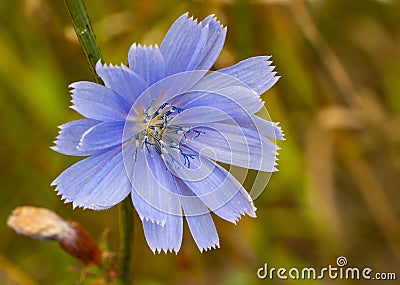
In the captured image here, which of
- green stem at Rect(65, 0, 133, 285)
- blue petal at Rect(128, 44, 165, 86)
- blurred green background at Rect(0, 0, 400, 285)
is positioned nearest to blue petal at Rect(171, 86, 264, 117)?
blue petal at Rect(128, 44, 165, 86)

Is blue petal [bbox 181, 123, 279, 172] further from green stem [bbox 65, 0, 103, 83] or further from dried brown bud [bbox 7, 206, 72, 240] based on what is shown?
dried brown bud [bbox 7, 206, 72, 240]

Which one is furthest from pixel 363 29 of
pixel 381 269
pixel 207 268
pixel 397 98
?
pixel 207 268

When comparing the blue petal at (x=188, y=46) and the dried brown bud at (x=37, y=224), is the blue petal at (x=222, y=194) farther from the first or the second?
the dried brown bud at (x=37, y=224)

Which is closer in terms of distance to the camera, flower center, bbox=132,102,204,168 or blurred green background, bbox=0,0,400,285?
flower center, bbox=132,102,204,168

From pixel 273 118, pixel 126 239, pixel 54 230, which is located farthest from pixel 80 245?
pixel 273 118

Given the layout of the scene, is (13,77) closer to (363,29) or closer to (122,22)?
(122,22)

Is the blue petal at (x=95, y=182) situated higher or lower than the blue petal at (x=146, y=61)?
lower

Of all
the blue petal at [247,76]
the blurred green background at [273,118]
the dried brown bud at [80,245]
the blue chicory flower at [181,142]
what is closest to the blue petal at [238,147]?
the blue chicory flower at [181,142]
